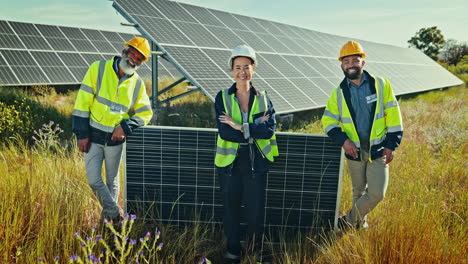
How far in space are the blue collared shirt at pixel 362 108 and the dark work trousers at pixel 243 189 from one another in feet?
3.92

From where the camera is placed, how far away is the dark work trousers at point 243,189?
Answer: 3641mm

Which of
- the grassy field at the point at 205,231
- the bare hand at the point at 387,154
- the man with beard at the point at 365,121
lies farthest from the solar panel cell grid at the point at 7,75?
the bare hand at the point at 387,154

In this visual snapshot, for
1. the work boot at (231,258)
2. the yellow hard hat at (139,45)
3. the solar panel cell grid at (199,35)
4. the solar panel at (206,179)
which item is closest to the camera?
the work boot at (231,258)

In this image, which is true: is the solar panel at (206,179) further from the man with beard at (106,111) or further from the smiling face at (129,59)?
the smiling face at (129,59)

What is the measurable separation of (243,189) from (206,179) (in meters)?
0.62

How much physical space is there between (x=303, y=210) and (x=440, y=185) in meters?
2.69

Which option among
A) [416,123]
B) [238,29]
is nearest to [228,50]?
[238,29]

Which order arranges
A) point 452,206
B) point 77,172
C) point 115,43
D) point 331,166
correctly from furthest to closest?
point 115,43 → point 77,172 → point 452,206 → point 331,166

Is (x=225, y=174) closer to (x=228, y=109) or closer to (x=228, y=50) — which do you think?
(x=228, y=109)

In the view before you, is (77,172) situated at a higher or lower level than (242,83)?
lower

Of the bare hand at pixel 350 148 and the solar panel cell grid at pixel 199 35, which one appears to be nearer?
the bare hand at pixel 350 148

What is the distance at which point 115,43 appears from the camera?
19.6 metres

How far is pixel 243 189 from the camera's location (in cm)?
382

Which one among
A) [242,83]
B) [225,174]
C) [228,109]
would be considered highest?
[242,83]
